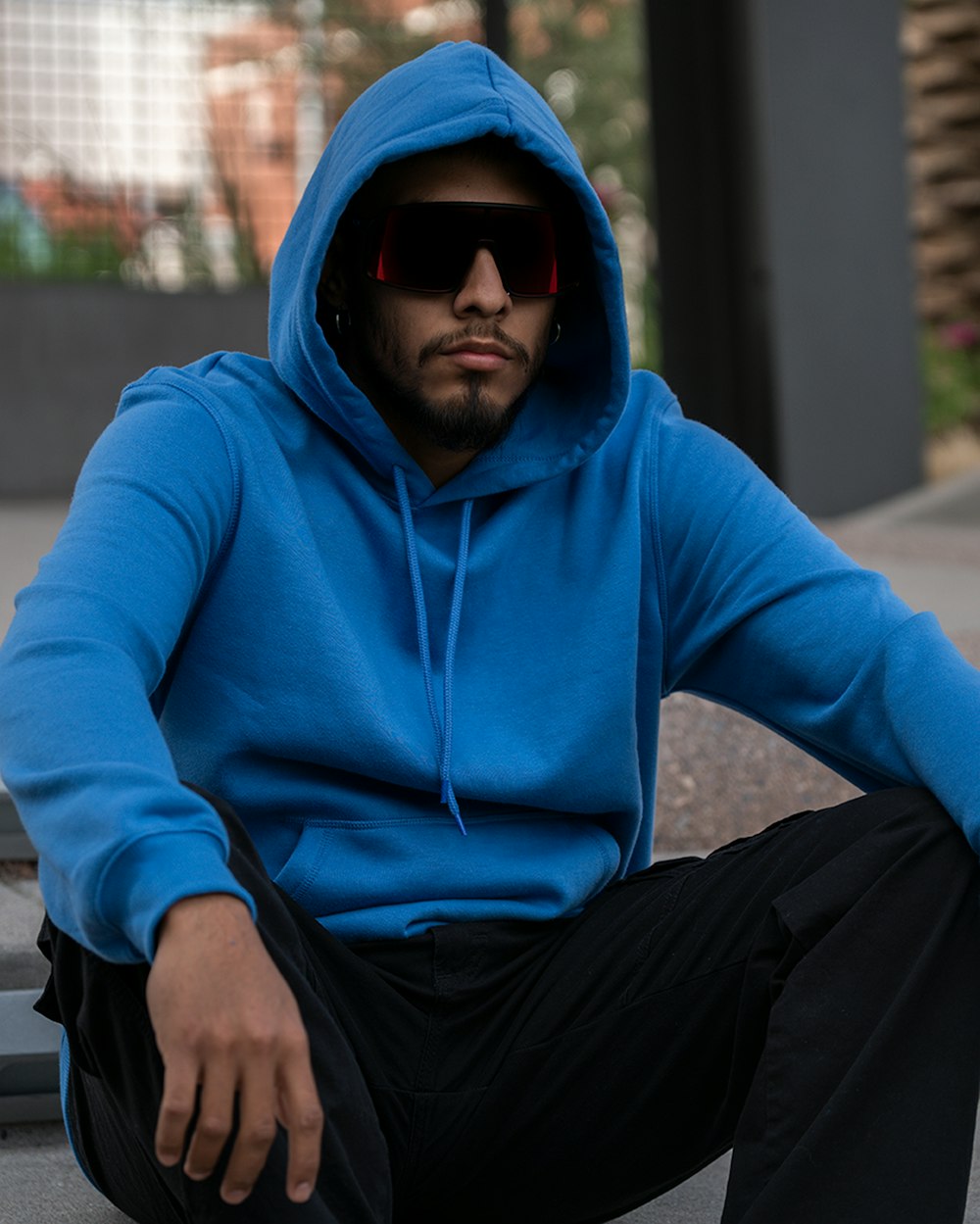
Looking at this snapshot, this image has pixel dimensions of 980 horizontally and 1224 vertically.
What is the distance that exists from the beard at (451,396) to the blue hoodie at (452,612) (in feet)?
0.19

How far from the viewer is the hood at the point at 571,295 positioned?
6.97 ft

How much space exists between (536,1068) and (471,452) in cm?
78

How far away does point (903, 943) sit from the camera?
176cm

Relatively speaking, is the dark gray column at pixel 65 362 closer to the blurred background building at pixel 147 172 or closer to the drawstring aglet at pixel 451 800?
the blurred background building at pixel 147 172

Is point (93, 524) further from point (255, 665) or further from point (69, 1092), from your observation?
point (69, 1092)

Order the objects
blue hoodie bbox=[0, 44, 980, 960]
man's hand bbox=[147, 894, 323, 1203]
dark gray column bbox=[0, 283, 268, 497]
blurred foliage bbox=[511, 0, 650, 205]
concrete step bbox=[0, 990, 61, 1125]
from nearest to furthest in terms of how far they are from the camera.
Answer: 1. man's hand bbox=[147, 894, 323, 1203]
2. blue hoodie bbox=[0, 44, 980, 960]
3. concrete step bbox=[0, 990, 61, 1125]
4. dark gray column bbox=[0, 283, 268, 497]
5. blurred foliage bbox=[511, 0, 650, 205]

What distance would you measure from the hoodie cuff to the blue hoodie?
0.99 feet

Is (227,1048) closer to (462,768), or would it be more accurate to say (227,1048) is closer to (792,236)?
(462,768)

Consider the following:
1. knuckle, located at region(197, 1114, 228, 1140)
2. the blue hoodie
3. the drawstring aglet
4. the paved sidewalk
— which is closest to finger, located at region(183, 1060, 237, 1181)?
knuckle, located at region(197, 1114, 228, 1140)

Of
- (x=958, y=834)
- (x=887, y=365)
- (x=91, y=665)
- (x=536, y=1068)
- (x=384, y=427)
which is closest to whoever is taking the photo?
(x=91, y=665)

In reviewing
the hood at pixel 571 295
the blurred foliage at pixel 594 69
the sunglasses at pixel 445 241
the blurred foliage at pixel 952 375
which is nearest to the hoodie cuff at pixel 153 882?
the hood at pixel 571 295

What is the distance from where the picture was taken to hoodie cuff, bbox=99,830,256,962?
1.51m

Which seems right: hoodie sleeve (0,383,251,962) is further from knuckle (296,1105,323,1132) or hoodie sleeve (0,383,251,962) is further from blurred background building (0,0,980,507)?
blurred background building (0,0,980,507)

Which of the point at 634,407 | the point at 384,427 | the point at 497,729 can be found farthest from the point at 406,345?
the point at 497,729
